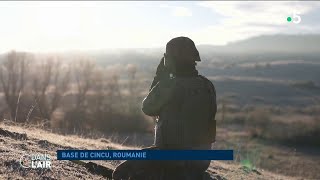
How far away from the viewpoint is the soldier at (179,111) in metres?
5.46

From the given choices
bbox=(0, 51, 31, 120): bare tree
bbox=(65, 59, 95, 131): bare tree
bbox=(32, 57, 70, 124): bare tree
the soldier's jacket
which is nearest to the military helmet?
the soldier's jacket

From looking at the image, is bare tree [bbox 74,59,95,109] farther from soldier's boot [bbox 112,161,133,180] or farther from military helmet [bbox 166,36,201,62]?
military helmet [bbox 166,36,201,62]

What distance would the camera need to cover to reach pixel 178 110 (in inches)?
215

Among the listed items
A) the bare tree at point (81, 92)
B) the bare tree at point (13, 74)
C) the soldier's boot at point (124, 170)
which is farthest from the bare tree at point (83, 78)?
the soldier's boot at point (124, 170)

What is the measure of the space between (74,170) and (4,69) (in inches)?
1863

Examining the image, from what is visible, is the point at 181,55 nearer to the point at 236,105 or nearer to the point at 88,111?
the point at 88,111

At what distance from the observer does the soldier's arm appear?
213 inches

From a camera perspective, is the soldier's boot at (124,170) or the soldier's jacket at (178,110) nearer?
the soldier's jacket at (178,110)

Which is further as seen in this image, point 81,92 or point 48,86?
point 81,92

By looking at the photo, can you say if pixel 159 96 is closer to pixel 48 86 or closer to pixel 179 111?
pixel 179 111

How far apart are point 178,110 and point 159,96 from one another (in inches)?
11.0

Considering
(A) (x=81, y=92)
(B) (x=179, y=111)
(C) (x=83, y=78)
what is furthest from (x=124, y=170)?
(C) (x=83, y=78)

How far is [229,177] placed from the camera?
9422 millimetres

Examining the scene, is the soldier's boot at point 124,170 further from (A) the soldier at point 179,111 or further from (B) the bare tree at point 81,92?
(B) the bare tree at point 81,92
